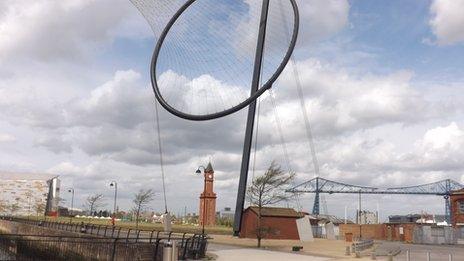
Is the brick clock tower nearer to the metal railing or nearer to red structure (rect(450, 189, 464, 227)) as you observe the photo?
the metal railing

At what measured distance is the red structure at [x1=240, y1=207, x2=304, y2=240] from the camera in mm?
57750

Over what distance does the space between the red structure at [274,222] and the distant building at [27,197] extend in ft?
335

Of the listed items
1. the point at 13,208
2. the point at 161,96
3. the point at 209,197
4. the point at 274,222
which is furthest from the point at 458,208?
the point at 13,208

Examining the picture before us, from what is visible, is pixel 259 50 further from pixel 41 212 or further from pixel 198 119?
pixel 41 212

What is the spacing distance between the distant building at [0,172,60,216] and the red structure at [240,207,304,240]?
102 m

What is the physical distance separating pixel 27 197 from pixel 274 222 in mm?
114166

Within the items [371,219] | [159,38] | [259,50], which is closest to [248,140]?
[259,50]

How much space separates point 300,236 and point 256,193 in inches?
721

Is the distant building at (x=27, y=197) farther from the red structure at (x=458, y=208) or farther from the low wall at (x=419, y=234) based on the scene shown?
the red structure at (x=458, y=208)

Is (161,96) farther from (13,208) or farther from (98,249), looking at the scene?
(13,208)

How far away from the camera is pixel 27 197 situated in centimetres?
15400

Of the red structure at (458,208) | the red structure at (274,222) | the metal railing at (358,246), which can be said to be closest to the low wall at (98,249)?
the metal railing at (358,246)

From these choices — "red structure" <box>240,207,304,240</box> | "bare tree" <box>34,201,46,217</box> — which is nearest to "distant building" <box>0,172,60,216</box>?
"bare tree" <box>34,201,46,217</box>

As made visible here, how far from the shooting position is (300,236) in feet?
201
